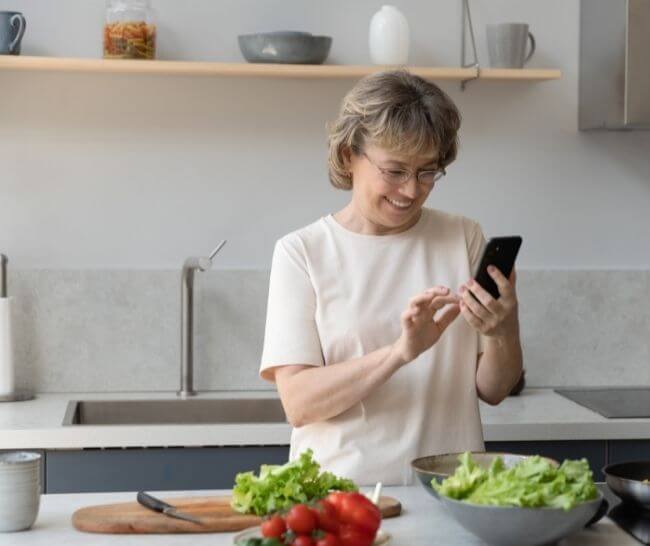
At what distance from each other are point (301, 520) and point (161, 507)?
41cm

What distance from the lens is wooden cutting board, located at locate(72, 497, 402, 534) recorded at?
191cm

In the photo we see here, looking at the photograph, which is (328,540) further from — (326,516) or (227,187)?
(227,187)

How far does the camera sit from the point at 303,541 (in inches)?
63.7

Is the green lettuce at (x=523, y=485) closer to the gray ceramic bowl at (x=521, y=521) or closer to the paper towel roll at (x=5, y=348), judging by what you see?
the gray ceramic bowl at (x=521, y=521)

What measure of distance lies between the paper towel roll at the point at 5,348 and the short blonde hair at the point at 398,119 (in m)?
1.39

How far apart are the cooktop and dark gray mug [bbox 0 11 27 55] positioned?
6.17ft

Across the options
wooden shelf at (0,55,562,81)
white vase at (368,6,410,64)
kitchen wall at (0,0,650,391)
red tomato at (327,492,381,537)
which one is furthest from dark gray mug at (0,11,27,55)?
red tomato at (327,492,381,537)

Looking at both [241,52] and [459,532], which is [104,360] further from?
[459,532]

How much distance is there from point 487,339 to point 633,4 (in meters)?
1.37

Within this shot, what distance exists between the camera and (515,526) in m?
1.75

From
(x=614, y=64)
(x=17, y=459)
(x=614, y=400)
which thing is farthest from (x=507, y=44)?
(x=17, y=459)

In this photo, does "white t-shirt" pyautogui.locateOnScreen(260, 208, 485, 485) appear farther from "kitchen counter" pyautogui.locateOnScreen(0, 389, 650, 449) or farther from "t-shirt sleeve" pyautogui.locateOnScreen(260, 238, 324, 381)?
"kitchen counter" pyautogui.locateOnScreen(0, 389, 650, 449)

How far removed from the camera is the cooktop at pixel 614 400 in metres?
3.19

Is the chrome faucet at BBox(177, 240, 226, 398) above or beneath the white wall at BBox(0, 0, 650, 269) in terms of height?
beneath
